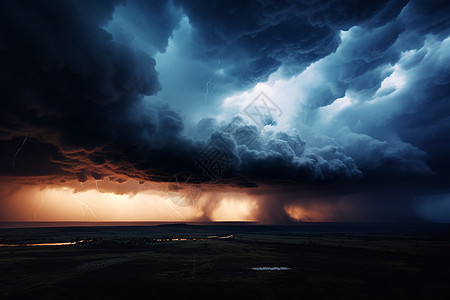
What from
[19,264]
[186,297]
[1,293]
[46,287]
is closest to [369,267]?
[186,297]

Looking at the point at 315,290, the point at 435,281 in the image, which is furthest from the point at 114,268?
the point at 435,281

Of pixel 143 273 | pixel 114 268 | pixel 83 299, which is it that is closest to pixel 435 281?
pixel 143 273

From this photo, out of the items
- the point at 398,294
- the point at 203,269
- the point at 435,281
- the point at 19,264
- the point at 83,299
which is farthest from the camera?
the point at 19,264

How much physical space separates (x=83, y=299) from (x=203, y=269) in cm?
2403

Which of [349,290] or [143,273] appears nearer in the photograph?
[349,290]

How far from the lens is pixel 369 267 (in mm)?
54938

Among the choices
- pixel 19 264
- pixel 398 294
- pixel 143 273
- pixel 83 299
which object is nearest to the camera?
pixel 83 299

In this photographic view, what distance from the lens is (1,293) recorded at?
33.0 metres

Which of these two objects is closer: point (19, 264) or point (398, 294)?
point (398, 294)

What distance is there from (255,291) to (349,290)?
13.4 meters

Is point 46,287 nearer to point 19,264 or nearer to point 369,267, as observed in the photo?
point 19,264

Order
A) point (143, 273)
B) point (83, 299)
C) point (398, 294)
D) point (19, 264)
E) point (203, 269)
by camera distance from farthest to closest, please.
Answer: point (19, 264), point (203, 269), point (143, 273), point (398, 294), point (83, 299)

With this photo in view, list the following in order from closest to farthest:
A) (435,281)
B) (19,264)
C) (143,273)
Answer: (435,281) → (143,273) → (19,264)

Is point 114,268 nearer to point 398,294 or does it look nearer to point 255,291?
point 255,291
